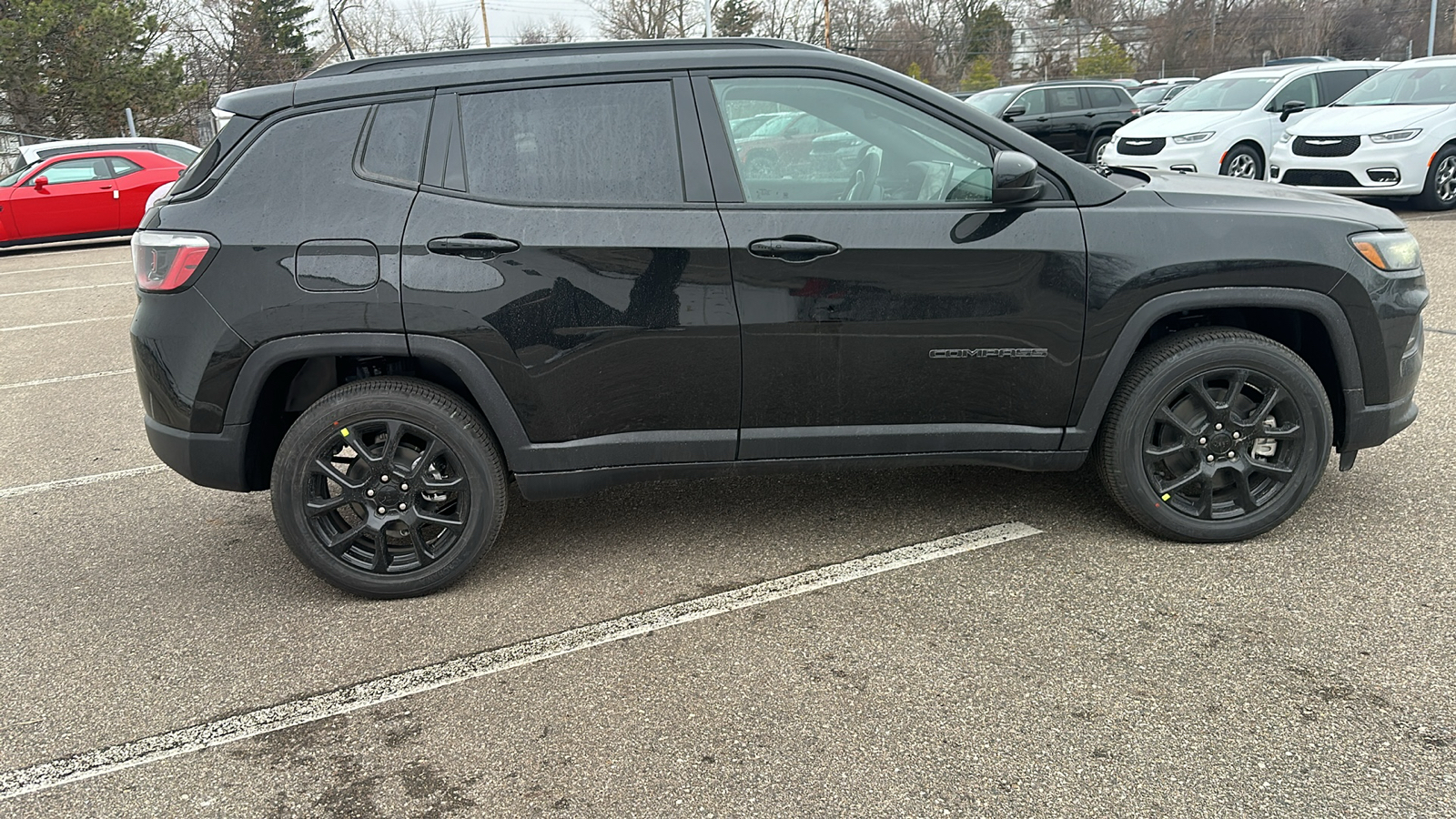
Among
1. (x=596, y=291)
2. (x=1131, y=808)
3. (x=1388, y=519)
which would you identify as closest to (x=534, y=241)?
(x=596, y=291)

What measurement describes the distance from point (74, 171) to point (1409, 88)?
17.6 meters

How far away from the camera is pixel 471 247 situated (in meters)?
3.42

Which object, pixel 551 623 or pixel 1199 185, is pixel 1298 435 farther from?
pixel 551 623

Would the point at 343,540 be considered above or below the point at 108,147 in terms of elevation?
below

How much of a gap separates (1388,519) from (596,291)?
3.04 m

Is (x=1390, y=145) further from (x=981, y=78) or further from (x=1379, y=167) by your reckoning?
(x=981, y=78)

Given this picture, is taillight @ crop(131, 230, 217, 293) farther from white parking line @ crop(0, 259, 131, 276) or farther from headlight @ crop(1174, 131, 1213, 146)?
headlight @ crop(1174, 131, 1213, 146)

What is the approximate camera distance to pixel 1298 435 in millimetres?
3730

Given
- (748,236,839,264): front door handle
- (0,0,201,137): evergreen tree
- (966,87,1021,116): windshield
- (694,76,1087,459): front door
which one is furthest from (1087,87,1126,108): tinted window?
(0,0,201,137): evergreen tree

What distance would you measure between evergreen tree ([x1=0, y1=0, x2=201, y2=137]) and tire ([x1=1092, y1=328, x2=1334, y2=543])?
31.6 meters

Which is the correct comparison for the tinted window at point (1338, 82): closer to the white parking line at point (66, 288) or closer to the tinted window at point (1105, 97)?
the tinted window at point (1105, 97)

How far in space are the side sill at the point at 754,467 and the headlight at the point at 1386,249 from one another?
3.86 feet

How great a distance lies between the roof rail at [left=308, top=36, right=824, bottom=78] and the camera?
3.64 meters

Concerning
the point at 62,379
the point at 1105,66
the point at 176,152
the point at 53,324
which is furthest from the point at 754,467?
the point at 1105,66
